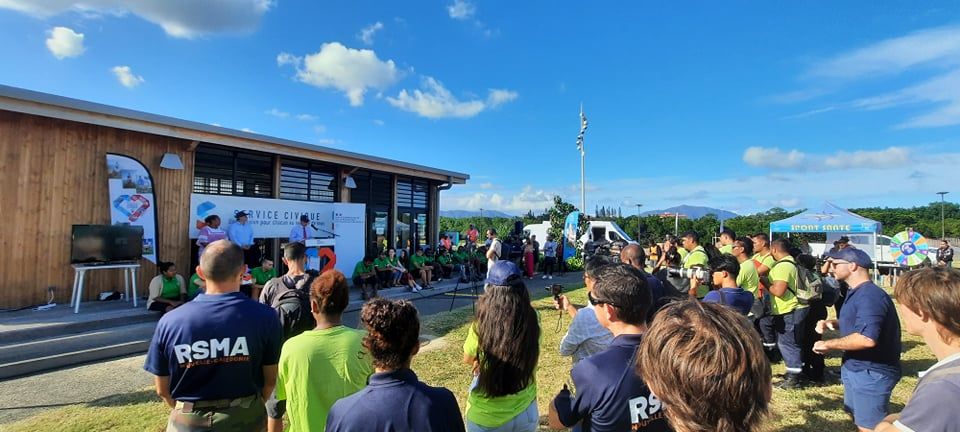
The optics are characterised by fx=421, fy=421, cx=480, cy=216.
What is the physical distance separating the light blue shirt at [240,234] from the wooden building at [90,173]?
0.90m

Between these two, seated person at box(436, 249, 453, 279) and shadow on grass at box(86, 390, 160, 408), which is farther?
seated person at box(436, 249, 453, 279)

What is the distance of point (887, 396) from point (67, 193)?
34.2 feet

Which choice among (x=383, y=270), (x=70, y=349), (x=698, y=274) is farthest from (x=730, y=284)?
(x=383, y=270)

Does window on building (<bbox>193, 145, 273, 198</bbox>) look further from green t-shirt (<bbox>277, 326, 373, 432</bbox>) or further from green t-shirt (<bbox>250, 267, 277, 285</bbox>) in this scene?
green t-shirt (<bbox>277, 326, 373, 432</bbox>)

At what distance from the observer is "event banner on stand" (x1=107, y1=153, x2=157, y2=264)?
7316 millimetres

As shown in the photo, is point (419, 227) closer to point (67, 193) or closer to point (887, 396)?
point (67, 193)

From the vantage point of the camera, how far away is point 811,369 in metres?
4.98

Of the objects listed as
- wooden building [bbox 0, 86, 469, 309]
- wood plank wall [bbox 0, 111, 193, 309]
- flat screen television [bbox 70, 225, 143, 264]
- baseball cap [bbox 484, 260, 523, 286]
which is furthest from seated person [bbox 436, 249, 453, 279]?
baseball cap [bbox 484, 260, 523, 286]

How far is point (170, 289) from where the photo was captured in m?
6.70

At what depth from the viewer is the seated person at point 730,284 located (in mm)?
4238

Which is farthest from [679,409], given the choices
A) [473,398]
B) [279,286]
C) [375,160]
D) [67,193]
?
[375,160]

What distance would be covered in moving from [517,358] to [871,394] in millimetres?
2545

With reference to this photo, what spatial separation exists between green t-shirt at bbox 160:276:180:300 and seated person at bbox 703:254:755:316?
7.59m

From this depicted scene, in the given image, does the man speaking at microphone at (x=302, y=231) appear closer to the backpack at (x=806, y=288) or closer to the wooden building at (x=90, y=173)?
the wooden building at (x=90, y=173)
